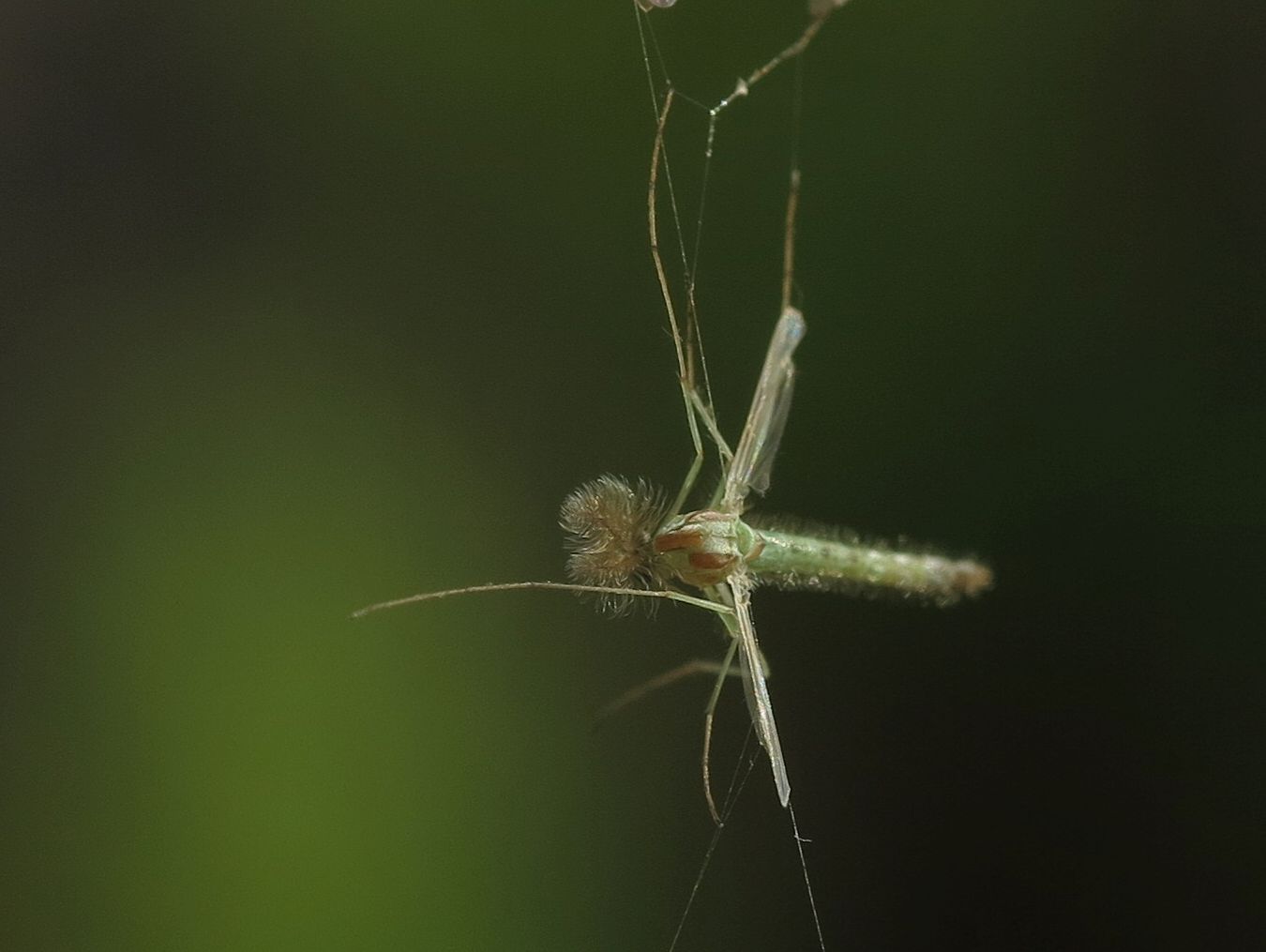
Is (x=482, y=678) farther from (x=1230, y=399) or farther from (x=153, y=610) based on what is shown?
(x=1230, y=399)

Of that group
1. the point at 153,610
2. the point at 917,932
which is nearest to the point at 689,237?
the point at 153,610

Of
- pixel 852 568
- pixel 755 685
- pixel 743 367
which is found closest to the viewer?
pixel 755 685

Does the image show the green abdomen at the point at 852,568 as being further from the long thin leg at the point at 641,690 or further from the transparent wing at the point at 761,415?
the long thin leg at the point at 641,690

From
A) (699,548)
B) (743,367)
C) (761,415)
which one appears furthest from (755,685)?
(743,367)

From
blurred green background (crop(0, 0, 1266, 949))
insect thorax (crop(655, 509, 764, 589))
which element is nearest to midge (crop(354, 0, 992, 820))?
insect thorax (crop(655, 509, 764, 589))

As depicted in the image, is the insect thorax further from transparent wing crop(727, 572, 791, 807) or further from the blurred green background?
the blurred green background

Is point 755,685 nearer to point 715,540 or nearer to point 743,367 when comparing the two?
point 715,540
